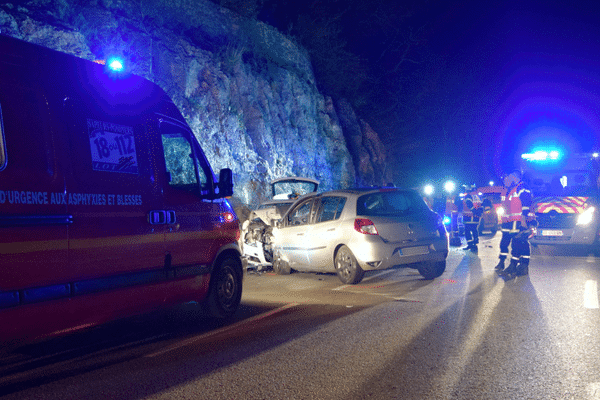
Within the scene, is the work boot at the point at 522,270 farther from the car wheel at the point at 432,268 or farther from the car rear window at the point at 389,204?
the car rear window at the point at 389,204

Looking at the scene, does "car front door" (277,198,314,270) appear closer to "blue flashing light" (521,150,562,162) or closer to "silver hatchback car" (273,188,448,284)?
"silver hatchback car" (273,188,448,284)

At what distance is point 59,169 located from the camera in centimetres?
426

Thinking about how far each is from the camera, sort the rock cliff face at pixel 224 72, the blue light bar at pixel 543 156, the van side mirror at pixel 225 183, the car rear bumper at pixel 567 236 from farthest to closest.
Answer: the blue light bar at pixel 543 156 < the rock cliff face at pixel 224 72 < the car rear bumper at pixel 567 236 < the van side mirror at pixel 225 183

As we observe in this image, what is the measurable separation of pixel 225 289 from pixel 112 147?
2.38m

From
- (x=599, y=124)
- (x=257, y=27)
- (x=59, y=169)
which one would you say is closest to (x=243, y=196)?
(x=257, y=27)

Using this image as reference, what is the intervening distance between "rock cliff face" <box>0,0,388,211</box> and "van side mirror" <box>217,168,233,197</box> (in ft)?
27.0

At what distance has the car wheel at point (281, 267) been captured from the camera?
10.2m

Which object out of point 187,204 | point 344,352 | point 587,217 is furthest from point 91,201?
point 587,217

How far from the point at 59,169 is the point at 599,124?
2035 inches

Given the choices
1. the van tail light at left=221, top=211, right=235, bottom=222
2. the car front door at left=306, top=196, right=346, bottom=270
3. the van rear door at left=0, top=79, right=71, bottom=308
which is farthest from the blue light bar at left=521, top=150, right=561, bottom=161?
the van rear door at left=0, top=79, right=71, bottom=308

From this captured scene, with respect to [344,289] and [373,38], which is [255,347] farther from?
[373,38]

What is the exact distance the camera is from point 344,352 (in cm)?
465

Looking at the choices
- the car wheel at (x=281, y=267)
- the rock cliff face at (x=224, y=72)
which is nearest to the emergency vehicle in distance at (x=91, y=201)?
the car wheel at (x=281, y=267)

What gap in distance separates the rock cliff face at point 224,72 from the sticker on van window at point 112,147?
8.22 meters
